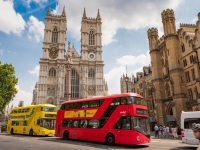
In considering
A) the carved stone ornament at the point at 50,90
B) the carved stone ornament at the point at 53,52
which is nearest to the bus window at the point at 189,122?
the carved stone ornament at the point at 50,90

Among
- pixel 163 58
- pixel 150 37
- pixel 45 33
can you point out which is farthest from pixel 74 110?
pixel 45 33

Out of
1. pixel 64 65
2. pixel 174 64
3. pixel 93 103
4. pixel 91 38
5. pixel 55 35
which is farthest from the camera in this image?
pixel 91 38

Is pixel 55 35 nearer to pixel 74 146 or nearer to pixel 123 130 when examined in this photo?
pixel 74 146

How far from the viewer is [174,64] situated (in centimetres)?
2653

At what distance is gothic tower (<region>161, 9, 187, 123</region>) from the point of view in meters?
25.0

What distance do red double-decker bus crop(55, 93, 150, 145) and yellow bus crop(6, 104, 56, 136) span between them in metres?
4.15

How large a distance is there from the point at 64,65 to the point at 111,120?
4934 centimetres

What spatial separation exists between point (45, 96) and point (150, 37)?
1520 inches

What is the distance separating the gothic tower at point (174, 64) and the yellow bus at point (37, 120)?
17092 mm

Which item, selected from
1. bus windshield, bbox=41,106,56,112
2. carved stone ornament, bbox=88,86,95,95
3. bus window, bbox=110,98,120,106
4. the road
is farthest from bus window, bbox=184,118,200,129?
carved stone ornament, bbox=88,86,95,95

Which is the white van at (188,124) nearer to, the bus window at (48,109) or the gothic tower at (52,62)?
the bus window at (48,109)

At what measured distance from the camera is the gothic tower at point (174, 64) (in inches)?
983

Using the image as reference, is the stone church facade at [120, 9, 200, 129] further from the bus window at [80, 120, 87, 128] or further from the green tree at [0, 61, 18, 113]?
the green tree at [0, 61, 18, 113]

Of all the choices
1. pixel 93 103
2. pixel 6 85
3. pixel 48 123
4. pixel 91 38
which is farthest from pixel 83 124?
pixel 91 38
